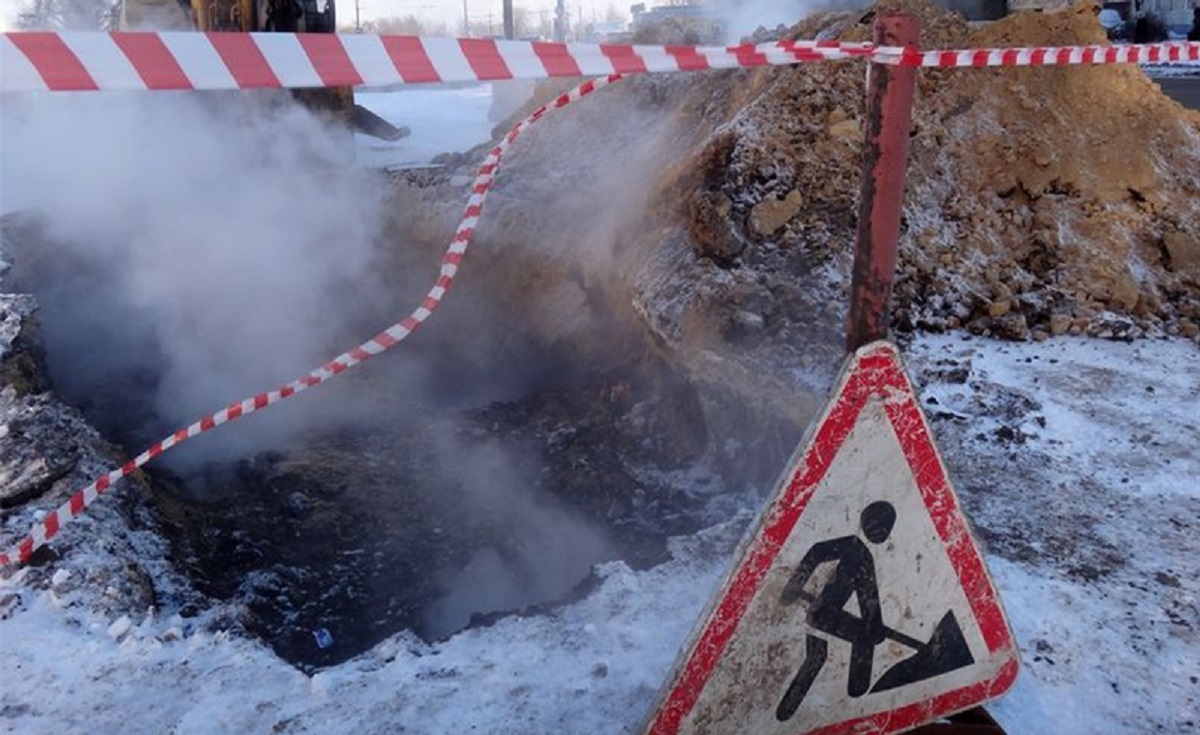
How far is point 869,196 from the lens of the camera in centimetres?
206

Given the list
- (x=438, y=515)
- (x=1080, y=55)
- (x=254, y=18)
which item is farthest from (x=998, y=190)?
(x=254, y=18)

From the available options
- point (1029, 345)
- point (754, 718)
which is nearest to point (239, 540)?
point (754, 718)

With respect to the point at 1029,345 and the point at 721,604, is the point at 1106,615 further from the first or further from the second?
the point at 1029,345

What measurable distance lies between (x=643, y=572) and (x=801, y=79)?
448 cm

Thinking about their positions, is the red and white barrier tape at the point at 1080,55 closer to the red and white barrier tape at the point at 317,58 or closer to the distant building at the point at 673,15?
the red and white barrier tape at the point at 317,58

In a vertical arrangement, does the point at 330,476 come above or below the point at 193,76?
below

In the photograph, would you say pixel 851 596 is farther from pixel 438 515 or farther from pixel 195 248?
pixel 195 248

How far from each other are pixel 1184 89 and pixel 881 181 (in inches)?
784

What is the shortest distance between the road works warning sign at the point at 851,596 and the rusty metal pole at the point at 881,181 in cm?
23

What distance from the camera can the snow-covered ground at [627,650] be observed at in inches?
103

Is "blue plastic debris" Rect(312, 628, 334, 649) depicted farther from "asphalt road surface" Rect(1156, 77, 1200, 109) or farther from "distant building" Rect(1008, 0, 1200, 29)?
"distant building" Rect(1008, 0, 1200, 29)

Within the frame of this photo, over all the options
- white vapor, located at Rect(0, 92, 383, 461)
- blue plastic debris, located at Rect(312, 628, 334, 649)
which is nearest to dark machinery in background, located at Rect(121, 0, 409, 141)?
white vapor, located at Rect(0, 92, 383, 461)

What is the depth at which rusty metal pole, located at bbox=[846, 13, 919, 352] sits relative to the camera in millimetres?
1980

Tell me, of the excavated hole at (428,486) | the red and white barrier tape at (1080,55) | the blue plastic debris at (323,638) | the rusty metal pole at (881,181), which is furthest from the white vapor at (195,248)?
the rusty metal pole at (881,181)
